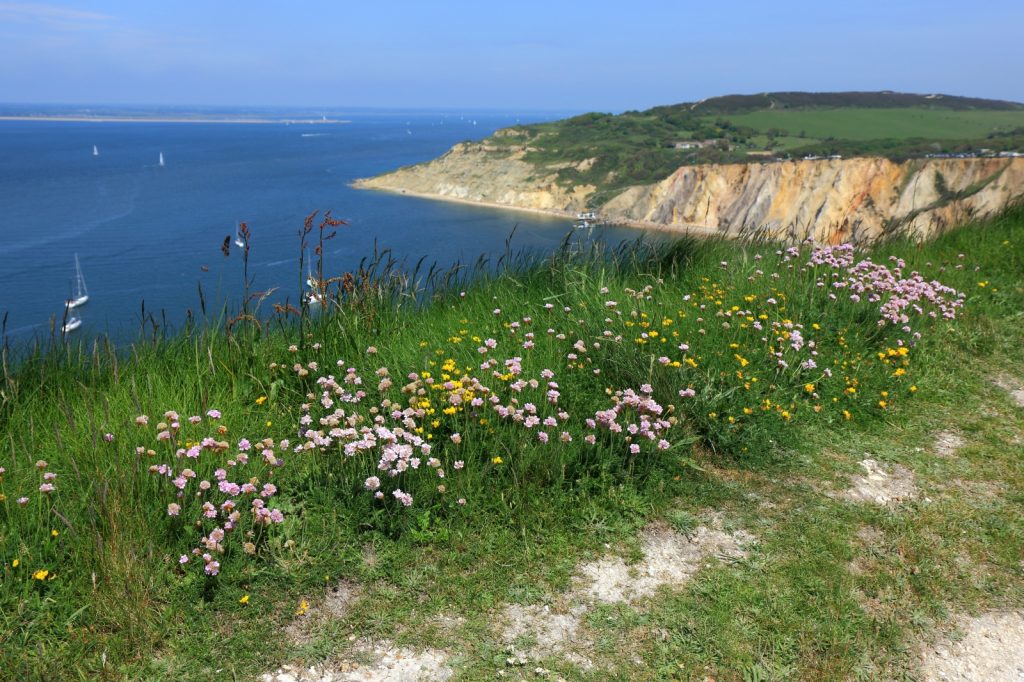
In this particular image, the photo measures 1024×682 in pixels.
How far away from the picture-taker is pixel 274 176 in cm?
13262

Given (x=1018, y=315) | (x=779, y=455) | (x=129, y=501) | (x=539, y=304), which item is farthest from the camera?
(x=1018, y=315)

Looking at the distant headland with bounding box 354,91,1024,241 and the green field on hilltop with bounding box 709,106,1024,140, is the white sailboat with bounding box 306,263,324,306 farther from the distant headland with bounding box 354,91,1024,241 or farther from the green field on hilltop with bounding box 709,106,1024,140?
the green field on hilltop with bounding box 709,106,1024,140

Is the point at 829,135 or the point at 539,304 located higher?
the point at 829,135

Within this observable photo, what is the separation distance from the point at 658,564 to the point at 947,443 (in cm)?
291

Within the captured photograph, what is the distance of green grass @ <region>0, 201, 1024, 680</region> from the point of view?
3.29 metres

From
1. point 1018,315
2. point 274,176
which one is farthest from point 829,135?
point 1018,315

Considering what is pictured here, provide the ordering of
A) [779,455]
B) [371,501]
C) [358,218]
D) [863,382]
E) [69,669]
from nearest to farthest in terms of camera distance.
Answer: [69,669], [371,501], [779,455], [863,382], [358,218]

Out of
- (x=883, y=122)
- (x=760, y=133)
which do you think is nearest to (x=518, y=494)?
(x=760, y=133)

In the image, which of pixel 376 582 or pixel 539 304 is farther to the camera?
pixel 539 304

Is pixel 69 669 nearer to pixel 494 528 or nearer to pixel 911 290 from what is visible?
pixel 494 528

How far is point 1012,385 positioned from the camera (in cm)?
640

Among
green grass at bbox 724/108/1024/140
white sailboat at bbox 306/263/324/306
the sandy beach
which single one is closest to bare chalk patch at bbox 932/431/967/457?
white sailboat at bbox 306/263/324/306

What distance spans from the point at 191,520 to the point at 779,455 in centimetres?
377

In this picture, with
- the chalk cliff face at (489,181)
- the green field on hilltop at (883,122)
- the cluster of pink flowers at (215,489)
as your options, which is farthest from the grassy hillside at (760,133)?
the cluster of pink flowers at (215,489)
